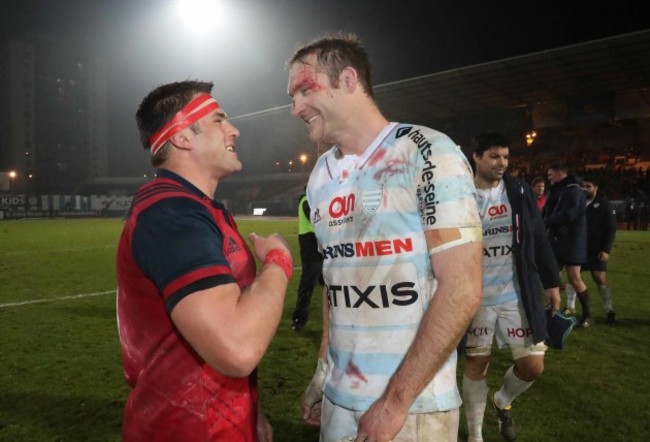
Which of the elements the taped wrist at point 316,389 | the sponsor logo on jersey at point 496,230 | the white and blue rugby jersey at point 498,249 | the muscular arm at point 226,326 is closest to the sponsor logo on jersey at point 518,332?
the white and blue rugby jersey at point 498,249

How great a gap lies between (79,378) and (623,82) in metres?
38.8

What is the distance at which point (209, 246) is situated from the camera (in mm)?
1571

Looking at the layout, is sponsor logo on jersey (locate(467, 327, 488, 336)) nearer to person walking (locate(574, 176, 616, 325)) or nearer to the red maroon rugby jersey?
the red maroon rugby jersey

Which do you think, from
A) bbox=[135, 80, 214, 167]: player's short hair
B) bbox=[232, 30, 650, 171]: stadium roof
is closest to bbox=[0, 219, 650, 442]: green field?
bbox=[135, 80, 214, 167]: player's short hair

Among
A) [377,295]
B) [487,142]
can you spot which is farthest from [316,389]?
[487,142]

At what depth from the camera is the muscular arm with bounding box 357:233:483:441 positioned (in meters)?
1.63

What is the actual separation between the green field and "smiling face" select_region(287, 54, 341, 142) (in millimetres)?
2929

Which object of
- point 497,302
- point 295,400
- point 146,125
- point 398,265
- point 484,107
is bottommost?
point 295,400

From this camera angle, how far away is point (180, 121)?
2119 mm

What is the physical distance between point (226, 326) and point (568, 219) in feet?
22.7

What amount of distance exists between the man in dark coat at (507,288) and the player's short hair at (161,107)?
293 centimetres

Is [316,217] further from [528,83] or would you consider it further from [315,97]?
[528,83]

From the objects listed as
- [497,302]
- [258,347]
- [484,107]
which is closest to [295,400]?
[497,302]

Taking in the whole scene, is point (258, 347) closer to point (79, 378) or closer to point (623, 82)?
point (79, 378)
